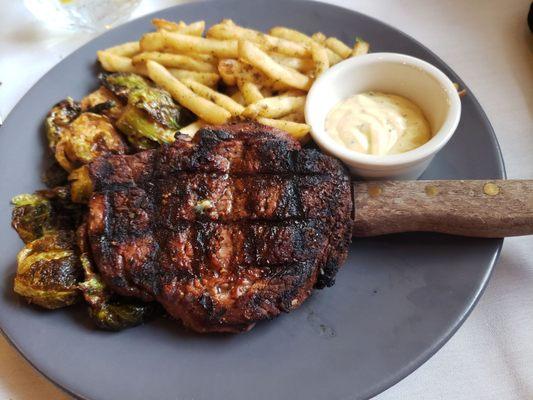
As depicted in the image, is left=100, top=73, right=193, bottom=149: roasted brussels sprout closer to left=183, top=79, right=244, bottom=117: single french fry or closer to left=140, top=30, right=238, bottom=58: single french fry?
left=183, top=79, right=244, bottom=117: single french fry

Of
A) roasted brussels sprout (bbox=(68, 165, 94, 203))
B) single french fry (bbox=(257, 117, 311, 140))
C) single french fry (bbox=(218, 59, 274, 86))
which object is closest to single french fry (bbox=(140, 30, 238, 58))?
single french fry (bbox=(218, 59, 274, 86))

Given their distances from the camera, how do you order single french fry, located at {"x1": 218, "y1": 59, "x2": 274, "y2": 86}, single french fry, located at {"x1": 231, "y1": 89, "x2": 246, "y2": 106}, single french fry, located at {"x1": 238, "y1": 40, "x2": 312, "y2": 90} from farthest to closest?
1. single french fry, located at {"x1": 231, "y1": 89, "x2": 246, "y2": 106}
2. single french fry, located at {"x1": 218, "y1": 59, "x2": 274, "y2": 86}
3. single french fry, located at {"x1": 238, "y1": 40, "x2": 312, "y2": 90}

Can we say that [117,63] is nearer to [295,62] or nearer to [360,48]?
[295,62]

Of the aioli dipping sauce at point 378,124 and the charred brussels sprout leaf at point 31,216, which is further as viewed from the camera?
the charred brussels sprout leaf at point 31,216

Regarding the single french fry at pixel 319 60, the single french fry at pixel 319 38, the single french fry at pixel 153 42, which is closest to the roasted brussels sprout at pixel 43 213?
the single french fry at pixel 153 42

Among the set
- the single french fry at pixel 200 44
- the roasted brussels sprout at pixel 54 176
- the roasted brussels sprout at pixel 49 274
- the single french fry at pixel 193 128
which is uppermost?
the single french fry at pixel 200 44

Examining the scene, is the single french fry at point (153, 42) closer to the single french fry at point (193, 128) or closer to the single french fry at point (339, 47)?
the single french fry at point (193, 128)

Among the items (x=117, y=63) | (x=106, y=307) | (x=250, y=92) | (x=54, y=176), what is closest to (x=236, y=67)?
(x=250, y=92)

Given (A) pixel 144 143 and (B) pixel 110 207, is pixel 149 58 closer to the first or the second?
(A) pixel 144 143

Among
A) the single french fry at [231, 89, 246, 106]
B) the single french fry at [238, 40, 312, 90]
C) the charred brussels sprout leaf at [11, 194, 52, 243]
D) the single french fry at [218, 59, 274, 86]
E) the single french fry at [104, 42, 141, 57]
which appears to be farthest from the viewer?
the single french fry at [104, 42, 141, 57]
